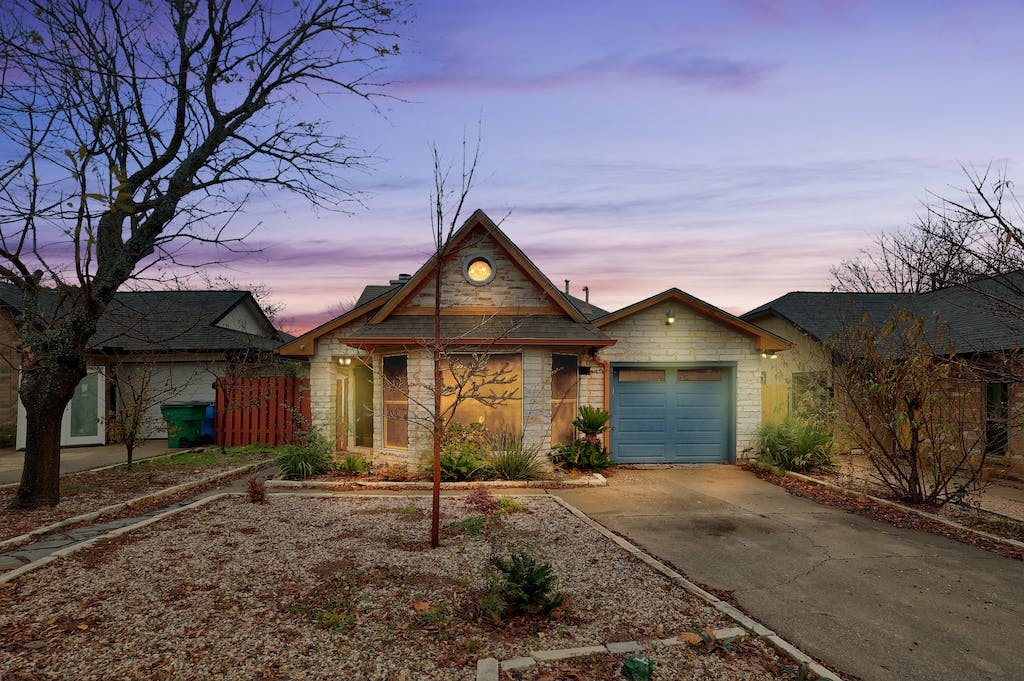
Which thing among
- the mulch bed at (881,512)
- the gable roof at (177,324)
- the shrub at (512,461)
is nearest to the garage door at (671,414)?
the mulch bed at (881,512)

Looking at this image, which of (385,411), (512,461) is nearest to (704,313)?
(512,461)

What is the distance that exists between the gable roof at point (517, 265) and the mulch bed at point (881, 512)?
17.8 feet

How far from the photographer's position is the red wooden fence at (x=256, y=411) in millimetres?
15719

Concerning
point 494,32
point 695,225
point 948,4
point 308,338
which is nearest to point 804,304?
point 695,225

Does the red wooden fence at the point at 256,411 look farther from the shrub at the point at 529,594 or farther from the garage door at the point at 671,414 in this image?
the shrub at the point at 529,594

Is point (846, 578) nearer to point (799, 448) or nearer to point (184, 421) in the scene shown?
point (799, 448)

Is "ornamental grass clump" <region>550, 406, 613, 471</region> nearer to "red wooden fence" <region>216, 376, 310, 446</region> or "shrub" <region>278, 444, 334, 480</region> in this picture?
"shrub" <region>278, 444, 334, 480</region>

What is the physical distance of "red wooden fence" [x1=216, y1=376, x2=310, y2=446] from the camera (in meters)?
15.7

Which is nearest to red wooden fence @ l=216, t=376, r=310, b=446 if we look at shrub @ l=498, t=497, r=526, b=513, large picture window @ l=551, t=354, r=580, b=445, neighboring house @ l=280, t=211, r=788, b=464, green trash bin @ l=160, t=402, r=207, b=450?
green trash bin @ l=160, t=402, r=207, b=450

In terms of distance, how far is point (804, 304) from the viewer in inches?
688

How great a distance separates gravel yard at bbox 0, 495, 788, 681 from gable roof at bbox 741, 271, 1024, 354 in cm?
910

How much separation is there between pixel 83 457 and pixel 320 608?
1258 cm

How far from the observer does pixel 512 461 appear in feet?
34.8

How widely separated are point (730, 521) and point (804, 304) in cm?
1187
